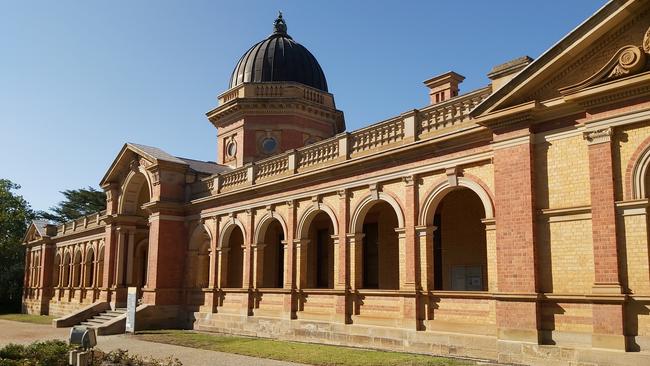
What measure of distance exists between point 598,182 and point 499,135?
2.68m

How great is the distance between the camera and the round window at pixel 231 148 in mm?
31300

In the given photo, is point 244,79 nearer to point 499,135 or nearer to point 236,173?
point 236,173

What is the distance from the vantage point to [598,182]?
476 inches

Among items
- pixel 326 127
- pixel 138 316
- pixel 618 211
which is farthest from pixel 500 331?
pixel 326 127

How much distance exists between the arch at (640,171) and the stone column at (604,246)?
0.38m

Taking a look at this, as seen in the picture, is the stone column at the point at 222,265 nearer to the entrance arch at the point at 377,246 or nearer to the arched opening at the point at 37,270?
the entrance arch at the point at 377,246

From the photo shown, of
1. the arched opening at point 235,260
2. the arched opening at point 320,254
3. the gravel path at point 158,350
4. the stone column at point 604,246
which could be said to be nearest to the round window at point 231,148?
the arched opening at point 235,260

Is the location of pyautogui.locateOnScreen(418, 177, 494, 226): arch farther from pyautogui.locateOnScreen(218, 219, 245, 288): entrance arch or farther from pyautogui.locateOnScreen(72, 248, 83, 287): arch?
pyautogui.locateOnScreen(72, 248, 83, 287): arch

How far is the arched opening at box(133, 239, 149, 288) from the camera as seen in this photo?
110 ft

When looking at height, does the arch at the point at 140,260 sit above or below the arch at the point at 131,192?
below

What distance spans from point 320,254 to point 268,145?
8755 mm

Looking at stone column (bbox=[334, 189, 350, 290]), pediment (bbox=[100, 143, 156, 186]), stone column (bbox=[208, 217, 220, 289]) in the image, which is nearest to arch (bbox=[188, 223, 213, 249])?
stone column (bbox=[208, 217, 220, 289])

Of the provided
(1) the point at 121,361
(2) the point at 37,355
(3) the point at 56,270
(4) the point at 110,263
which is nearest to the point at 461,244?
(1) the point at 121,361

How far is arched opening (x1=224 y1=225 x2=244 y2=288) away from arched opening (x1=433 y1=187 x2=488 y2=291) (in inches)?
436
